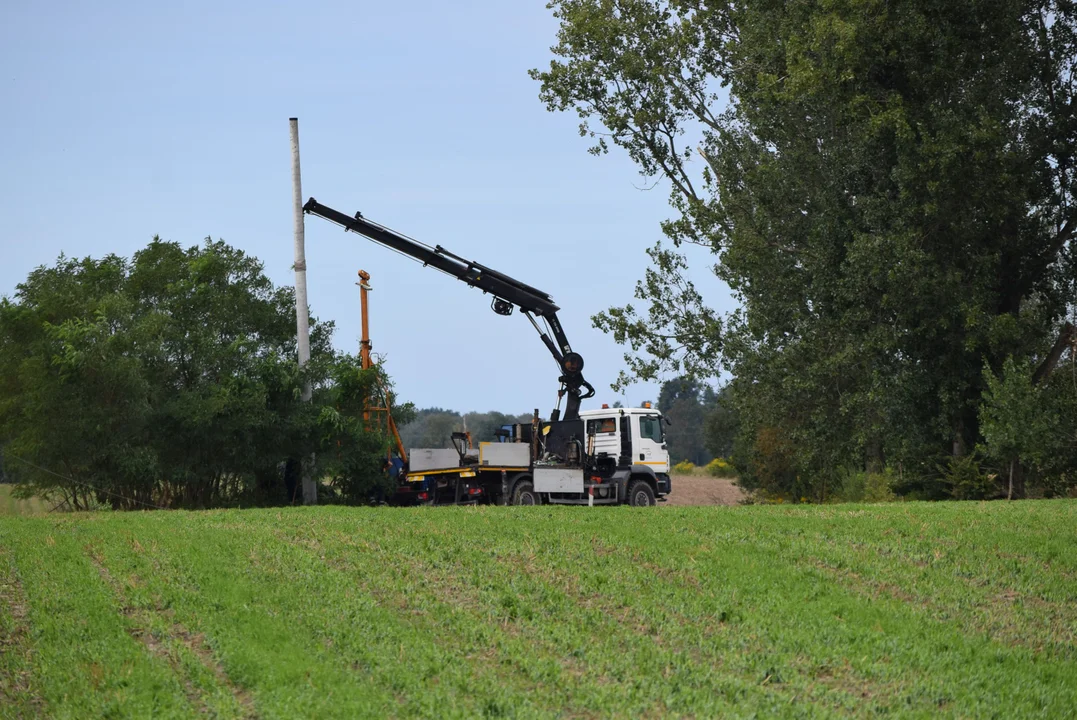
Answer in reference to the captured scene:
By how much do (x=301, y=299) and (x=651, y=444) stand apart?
10.4m

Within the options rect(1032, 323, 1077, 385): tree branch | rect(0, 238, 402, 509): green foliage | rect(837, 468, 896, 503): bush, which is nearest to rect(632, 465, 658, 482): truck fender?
rect(0, 238, 402, 509): green foliage

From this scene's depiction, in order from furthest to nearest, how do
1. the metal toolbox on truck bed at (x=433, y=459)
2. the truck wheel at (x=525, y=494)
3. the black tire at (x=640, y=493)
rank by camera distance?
the metal toolbox on truck bed at (x=433, y=459) < the black tire at (x=640, y=493) < the truck wheel at (x=525, y=494)

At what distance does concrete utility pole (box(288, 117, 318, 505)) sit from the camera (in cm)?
3041

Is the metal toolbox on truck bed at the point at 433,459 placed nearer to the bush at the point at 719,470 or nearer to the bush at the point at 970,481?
the bush at the point at 970,481

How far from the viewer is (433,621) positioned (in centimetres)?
1196

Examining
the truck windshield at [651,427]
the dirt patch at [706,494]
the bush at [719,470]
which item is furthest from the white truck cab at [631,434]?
the bush at [719,470]

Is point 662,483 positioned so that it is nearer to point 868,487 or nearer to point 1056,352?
point 868,487

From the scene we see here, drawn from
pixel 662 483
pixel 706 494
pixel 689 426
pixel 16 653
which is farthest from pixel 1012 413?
pixel 689 426

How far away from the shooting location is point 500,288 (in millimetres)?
31391

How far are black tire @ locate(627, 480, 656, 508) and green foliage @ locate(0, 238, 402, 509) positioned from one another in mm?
6939

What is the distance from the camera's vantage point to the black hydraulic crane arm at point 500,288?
31.1 metres

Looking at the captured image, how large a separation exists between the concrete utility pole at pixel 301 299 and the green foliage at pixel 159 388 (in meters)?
0.40

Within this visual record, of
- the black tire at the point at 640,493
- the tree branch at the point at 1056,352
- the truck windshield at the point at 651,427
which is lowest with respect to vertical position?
the black tire at the point at 640,493

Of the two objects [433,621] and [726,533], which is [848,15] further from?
[433,621]
